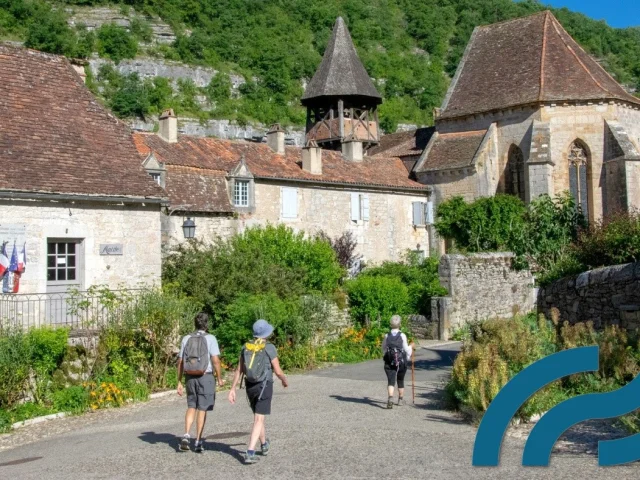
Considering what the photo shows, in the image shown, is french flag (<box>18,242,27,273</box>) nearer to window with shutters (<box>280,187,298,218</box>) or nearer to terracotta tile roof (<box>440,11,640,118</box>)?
window with shutters (<box>280,187,298,218</box>)

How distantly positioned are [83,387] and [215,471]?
606cm

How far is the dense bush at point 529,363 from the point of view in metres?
9.20

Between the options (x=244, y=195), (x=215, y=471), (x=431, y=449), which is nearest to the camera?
(x=215, y=471)

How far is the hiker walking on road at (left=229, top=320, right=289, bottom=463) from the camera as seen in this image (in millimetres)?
7570

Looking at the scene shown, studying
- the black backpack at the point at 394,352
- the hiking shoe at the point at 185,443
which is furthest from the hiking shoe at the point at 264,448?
the black backpack at the point at 394,352

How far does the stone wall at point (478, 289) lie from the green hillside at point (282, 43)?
60.3 m

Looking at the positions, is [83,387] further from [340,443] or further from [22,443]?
[340,443]

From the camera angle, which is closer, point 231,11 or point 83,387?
point 83,387

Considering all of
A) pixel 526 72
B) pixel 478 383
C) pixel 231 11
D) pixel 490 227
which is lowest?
pixel 478 383

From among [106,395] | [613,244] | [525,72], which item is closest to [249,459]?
[106,395]

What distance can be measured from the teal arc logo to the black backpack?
3602mm

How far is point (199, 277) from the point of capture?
16.9m

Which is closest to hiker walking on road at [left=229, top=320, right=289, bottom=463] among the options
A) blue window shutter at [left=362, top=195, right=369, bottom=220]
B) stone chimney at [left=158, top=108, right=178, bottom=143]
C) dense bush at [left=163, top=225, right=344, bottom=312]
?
dense bush at [left=163, top=225, right=344, bottom=312]

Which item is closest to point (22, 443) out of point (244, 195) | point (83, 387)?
point (83, 387)
